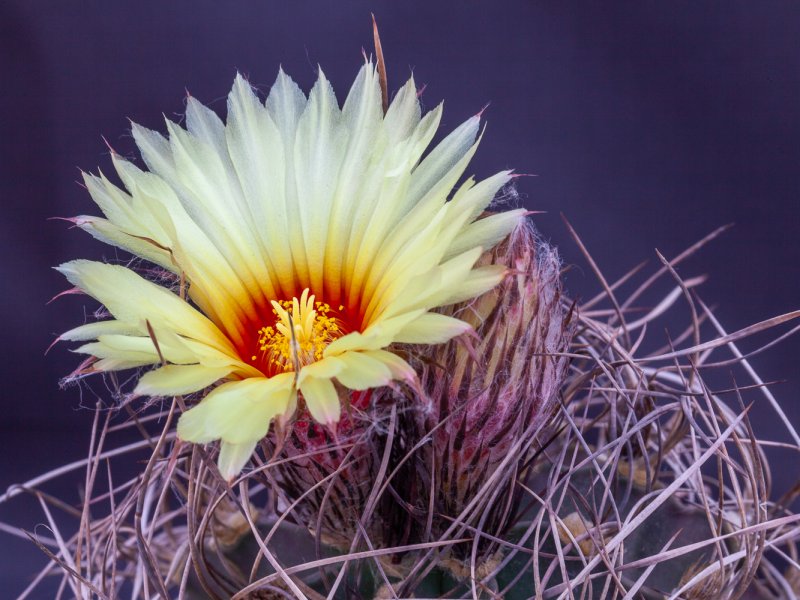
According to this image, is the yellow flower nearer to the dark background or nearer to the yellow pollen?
the yellow pollen

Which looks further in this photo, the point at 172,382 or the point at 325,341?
the point at 325,341

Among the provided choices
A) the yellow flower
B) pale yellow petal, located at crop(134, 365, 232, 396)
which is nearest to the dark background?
the yellow flower

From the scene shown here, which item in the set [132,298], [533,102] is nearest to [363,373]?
[132,298]

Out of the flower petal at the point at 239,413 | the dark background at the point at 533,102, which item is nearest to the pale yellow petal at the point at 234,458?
the flower petal at the point at 239,413

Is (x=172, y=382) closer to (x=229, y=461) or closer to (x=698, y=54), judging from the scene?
(x=229, y=461)

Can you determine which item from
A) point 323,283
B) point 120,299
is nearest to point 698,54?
point 323,283
